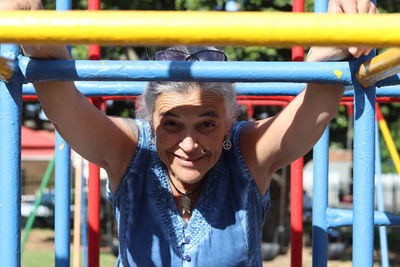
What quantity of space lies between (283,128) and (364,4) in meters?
0.39

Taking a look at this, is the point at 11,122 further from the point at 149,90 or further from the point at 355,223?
the point at 355,223

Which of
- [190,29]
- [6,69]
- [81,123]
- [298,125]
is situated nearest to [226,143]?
[298,125]

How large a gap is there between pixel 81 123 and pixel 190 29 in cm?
60

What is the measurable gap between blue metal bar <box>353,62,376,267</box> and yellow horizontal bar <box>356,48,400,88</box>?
0.04m

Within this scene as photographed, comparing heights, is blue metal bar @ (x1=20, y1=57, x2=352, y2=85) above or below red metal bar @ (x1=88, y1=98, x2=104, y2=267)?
above

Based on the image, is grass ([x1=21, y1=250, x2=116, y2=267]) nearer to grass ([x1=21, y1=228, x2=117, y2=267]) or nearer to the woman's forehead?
grass ([x1=21, y1=228, x2=117, y2=267])

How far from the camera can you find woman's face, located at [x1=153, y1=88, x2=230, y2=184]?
163 centimetres

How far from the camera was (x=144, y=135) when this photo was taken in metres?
1.76

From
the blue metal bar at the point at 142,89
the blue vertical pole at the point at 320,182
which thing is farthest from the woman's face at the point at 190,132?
the blue vertical pole at the point at 320,182

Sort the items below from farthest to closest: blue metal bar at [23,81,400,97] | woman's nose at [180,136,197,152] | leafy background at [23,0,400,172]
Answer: leafy background at [23,0,400,172] < blue metal bar at [23,81,400,97] < woman's nose at [180,136,197,152]

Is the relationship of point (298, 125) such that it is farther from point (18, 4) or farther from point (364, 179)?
point (18, 4)

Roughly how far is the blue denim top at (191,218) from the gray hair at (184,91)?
2.2 inches

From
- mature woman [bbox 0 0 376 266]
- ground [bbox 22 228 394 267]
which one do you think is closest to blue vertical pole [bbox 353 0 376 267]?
mature woman [bbox 0 0 376 266]

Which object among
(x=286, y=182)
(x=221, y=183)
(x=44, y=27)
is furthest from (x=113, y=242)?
(x=44, y=27)
